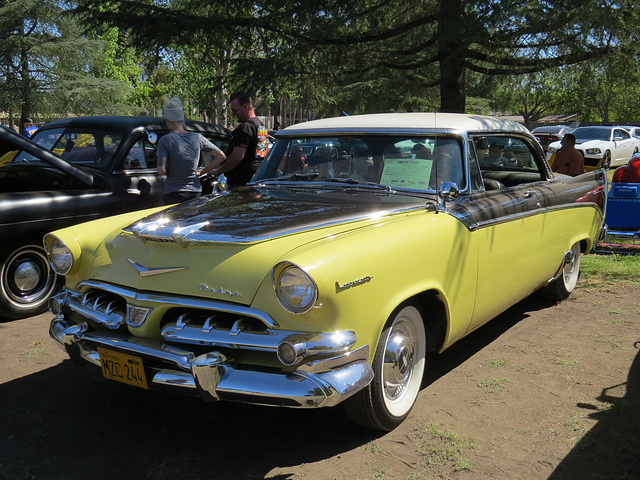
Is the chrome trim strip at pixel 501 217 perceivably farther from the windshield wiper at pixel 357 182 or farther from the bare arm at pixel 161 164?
the bare arm at pixel 161 164

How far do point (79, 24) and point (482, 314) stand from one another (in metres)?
8.00

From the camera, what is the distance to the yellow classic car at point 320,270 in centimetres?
281

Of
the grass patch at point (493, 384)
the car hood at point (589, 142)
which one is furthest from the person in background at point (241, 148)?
the car hood at point (589, 142)

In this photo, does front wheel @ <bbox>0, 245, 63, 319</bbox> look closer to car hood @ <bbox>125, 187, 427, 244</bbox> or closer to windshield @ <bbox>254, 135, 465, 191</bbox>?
car hood @ <bbox>125, 187, 427, 244</bbox>

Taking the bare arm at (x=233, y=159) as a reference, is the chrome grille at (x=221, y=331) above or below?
below

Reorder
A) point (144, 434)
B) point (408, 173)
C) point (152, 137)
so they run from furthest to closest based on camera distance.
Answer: point (152, 137), point (408, 173), point (144, 434)

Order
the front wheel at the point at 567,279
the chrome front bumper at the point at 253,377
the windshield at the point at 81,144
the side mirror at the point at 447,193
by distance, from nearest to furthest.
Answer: the chrome front bumper at the point at 253,377 → the side mirror at the point at 447,193 → the front wheel at the point at 567,279 → the windshield at the point at 81,144

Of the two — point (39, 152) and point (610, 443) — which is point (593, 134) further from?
point (610, 443)

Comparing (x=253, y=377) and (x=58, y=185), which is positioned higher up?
(x=58, y=185)

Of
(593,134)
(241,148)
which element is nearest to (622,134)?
(593,134)

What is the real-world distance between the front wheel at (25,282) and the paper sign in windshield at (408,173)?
3.14m

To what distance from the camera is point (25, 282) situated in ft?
17.5

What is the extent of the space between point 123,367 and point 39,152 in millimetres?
3164

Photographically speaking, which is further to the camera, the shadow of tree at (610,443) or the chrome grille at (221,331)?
the shadow of tree at (610,443)
